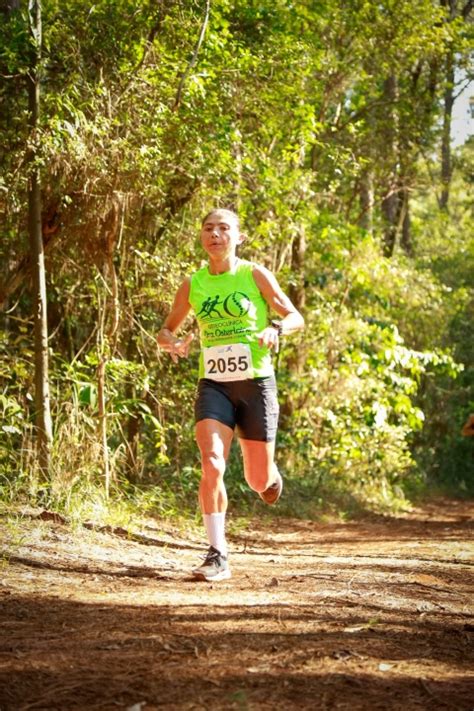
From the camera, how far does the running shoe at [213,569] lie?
5699mm

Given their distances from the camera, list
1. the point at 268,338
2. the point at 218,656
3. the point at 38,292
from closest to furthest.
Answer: the point at 218,656 → the point at 268,338 → the point at 38,292

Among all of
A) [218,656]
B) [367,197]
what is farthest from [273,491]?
[367,197]

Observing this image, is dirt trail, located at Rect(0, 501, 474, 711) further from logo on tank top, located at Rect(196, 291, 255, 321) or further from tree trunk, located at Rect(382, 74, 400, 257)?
tree trunk, located at Rect(382, 74, 400, 257)

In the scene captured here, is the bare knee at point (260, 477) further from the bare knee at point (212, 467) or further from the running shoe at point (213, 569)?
the running shoe at point (213, 569)

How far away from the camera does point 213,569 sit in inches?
226

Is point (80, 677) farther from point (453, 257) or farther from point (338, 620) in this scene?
point (453, 257)

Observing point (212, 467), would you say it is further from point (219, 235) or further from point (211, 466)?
point (219, 235)

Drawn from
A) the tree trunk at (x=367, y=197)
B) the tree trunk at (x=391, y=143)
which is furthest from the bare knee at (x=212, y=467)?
the tree trunk at (x=367, y=197)

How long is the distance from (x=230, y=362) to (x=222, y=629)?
2047mm

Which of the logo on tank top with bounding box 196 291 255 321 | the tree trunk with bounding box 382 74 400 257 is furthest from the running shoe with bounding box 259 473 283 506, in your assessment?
the tree trunk with bounding box 382 74 400 257

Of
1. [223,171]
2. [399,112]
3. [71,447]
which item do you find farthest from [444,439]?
[71,447]

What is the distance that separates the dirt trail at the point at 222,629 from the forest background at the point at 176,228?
1396 millimetres

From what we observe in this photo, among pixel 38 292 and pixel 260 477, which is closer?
pixel 260 477

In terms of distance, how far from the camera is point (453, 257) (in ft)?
78.5
